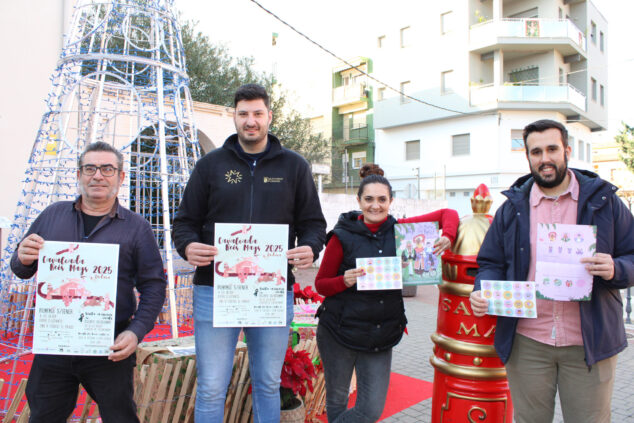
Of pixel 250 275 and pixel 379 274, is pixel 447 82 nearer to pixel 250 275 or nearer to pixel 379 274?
pixel 379 274

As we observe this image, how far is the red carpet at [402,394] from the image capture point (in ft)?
14.1

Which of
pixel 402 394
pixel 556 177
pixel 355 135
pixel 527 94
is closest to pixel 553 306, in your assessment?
pixel 556 177

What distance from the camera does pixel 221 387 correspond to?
2439 millimetres

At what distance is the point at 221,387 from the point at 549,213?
6.50 ft

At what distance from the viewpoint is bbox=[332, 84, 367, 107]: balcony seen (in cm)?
2953

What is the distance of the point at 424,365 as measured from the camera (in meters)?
5.72

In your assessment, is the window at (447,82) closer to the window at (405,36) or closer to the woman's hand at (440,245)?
the window at (405,36)

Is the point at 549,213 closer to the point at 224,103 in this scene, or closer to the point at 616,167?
Answer: the point at 224,103

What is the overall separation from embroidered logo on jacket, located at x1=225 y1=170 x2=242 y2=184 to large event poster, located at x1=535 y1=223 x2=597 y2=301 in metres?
1.58

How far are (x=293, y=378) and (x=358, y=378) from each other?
0.66m

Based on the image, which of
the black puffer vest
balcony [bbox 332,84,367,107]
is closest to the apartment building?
balcony [bbox 332,84,367,107]

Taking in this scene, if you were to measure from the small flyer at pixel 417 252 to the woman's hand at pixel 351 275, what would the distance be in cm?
29

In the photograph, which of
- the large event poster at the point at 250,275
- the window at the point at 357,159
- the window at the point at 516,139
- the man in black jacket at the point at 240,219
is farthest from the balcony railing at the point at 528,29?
the large event poster at the point at 250,275

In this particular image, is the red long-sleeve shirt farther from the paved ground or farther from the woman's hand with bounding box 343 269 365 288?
the paved ground
